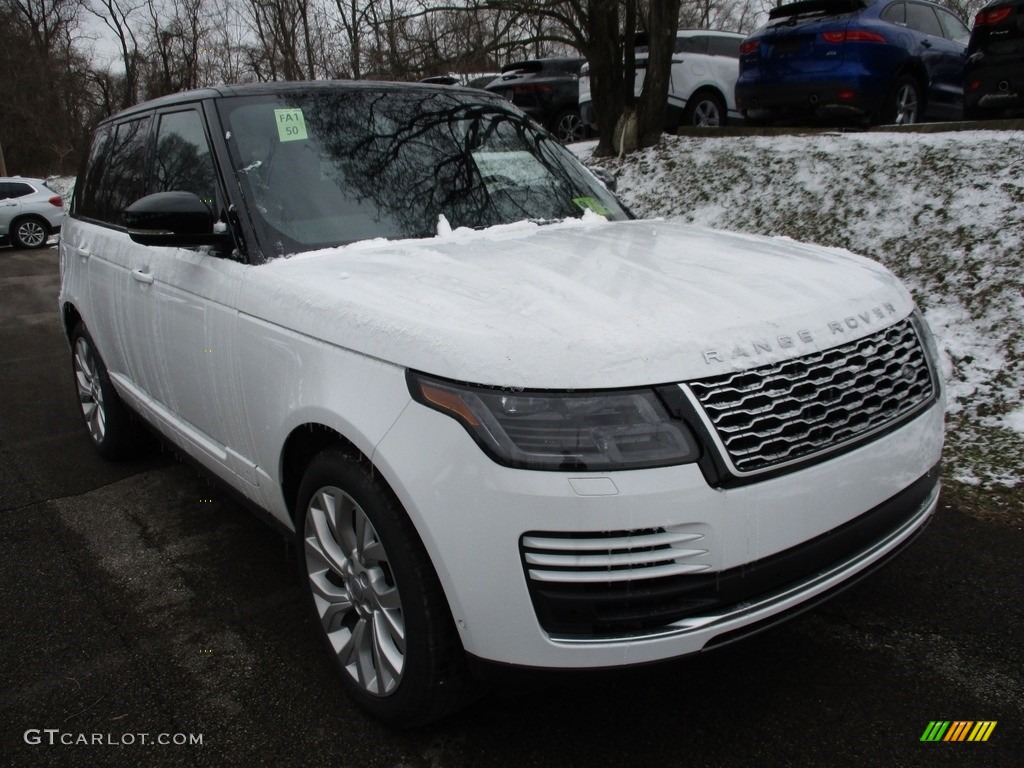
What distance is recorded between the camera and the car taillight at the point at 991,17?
7.30 metres

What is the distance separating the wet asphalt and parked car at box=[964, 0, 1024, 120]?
19.4ft

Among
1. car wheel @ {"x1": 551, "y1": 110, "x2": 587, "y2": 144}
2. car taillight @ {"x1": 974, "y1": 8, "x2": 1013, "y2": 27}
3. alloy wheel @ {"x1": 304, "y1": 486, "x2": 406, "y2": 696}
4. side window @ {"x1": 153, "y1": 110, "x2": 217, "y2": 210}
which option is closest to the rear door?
side window @ {"x1": 153, "y1": 110, "x2": 217, "y2": 210}

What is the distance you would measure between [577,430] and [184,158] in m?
2.32

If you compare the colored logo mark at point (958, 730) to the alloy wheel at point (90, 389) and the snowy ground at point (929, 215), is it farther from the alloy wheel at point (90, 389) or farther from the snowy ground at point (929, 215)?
the alloy wheel at point (90, 389)

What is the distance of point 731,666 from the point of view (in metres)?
2.58

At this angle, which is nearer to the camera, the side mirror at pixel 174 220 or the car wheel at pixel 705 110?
the side mirror at pixel 174 220

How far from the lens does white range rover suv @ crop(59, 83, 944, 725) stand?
181cm

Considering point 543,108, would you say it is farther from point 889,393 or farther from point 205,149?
point 889,393

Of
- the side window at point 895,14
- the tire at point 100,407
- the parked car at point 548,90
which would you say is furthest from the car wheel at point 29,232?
the side window at point 895,14

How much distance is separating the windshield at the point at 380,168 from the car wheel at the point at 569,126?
1225 cm

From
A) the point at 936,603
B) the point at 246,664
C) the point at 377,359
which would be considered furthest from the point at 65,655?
the point at 936,603

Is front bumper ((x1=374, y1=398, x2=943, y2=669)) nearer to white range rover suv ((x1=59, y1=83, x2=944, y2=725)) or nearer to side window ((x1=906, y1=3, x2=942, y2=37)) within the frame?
white range rover suv ((x1=59, y1=83, x2=944, y2=725))

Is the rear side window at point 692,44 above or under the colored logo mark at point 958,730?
above

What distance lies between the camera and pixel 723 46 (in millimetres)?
12633
